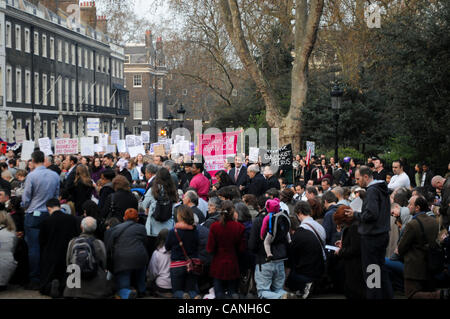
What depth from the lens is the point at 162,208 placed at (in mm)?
9742

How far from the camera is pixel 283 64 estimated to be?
3753 cm

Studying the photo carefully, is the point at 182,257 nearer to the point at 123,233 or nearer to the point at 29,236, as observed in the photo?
the point at 123,233

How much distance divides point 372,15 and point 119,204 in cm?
1763

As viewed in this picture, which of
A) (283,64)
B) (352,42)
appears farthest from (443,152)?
(283,64)

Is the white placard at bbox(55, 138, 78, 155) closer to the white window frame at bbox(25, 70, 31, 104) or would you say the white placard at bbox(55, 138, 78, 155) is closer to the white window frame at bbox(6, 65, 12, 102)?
the white window frame at bbox(6, 65, 12, 102)

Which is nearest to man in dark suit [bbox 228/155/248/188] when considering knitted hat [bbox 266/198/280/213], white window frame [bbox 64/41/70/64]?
knitted hat [bbox 266/198/280/213]

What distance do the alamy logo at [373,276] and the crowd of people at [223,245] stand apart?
0.04 ft

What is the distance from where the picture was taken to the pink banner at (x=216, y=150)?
14961 millimetres

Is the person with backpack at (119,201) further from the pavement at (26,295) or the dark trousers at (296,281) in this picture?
the dark trousers at (296,281)

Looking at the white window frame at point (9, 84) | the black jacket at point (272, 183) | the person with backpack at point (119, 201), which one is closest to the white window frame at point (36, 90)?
the white window frame at point (9, 84)

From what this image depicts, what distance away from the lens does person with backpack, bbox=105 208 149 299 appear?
8.89 m

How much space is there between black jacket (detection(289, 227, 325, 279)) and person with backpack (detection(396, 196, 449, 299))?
4.04ft
